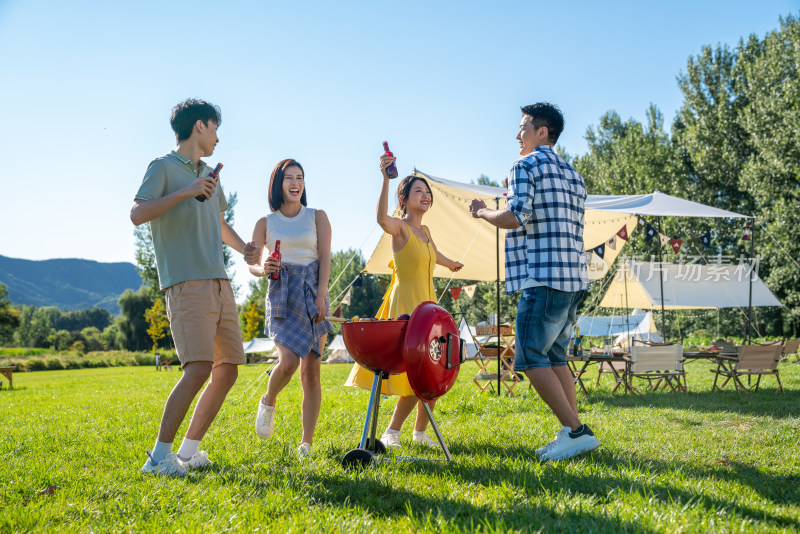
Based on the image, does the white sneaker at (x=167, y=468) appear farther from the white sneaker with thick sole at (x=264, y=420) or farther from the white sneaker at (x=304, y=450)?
the white sneaker at (x=304, y=450)

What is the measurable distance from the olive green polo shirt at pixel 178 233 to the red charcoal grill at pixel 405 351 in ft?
2.79

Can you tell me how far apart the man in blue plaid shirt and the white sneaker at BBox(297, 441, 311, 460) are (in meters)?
1.32

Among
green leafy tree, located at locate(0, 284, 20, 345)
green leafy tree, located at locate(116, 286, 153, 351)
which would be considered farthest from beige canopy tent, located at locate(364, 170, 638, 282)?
green leafy tree, located at locate(116, 286, 153, 351)

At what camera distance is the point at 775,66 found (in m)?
21.7

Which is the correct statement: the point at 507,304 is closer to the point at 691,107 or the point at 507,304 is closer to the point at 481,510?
the point at 691,107

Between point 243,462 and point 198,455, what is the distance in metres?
0.30

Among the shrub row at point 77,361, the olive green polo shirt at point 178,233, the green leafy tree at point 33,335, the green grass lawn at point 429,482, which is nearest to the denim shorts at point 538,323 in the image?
the green grass lawn at point 429,482

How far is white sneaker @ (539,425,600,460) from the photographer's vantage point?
3.22m

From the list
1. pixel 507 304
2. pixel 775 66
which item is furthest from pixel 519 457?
pixel 507 304

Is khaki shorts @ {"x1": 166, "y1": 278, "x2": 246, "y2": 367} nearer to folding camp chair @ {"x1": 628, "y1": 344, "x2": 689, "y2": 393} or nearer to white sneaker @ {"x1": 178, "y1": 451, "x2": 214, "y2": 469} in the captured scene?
white sneaker @ {"x1": 178, "y1": 451, "x2": 214, "y2": 469}

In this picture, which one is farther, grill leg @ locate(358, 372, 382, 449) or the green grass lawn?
grill leg @ locate(358, 372, 382, 449)

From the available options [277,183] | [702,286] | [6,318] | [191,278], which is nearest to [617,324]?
[702,286]

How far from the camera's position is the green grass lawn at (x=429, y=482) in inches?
83.4

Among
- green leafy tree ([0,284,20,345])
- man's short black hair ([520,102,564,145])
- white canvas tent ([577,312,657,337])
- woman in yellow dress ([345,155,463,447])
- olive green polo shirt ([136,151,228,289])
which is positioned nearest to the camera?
olive green polo shirt ([136,151,228,289])
